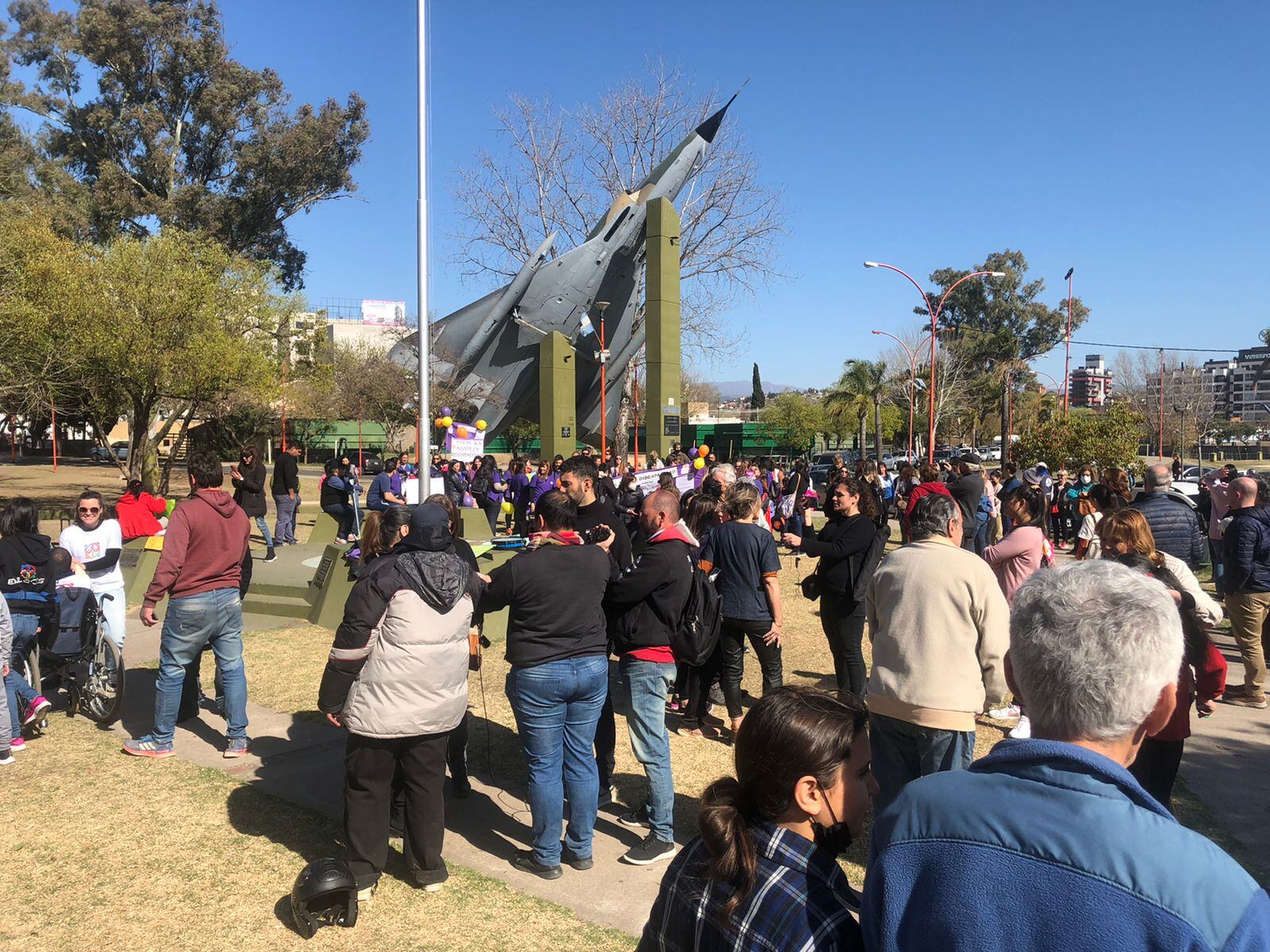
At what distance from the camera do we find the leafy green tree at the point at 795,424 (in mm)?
52312

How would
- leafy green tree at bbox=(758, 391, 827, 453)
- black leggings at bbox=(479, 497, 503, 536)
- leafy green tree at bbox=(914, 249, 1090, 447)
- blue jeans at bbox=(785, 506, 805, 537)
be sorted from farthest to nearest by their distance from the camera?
leafy green tree at bbox=(914, 249, 1090, 447), leafy green tree at bbox=(758, 391, 827, 453), black leggings at bbox=(479, 497, 503, 536), blue jeans at bbox=(785, 506, 805, 537)

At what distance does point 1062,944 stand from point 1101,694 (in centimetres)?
41

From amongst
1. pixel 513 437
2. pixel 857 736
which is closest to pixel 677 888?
pixel 857 736

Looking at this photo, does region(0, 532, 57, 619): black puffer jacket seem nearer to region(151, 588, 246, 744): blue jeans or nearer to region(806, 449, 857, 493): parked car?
region(151, 588, 246, 744): blue jeans

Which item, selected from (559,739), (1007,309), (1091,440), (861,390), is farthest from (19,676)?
(1007,309)

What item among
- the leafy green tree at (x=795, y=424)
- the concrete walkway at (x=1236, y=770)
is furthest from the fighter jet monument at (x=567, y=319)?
the concrete walkway at (x=1236, y=770)

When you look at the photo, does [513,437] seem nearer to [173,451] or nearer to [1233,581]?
[173,451]

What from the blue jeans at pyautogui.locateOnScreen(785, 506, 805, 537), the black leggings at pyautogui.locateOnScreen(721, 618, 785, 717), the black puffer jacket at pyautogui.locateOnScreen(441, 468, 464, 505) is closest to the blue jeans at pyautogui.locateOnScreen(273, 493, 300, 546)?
the black puffer jacket at pyautogui.locateOnScreen(441, 468, 464, 505)

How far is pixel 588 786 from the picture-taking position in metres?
4.19

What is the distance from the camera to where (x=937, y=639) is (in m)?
3.56

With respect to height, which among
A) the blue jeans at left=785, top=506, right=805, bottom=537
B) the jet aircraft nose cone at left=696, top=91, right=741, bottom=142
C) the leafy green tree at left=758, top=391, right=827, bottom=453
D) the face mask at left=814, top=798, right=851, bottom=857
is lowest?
the blue jeans at left=785, top=506, right=805, bottom=537

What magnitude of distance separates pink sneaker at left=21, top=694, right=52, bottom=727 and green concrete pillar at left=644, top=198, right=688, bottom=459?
67.3 feet

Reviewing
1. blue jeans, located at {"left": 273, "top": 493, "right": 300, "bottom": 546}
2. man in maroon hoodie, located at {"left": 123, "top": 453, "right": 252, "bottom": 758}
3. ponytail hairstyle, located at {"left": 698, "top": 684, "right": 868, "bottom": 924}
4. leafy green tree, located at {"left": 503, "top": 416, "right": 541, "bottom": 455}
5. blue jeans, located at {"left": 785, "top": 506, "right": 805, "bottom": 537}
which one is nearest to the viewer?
ponytail hairstyle, located at {"left": 698, "top": 684, "right": 868, "bottom": 924}

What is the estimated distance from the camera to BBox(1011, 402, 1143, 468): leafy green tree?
2175cm
